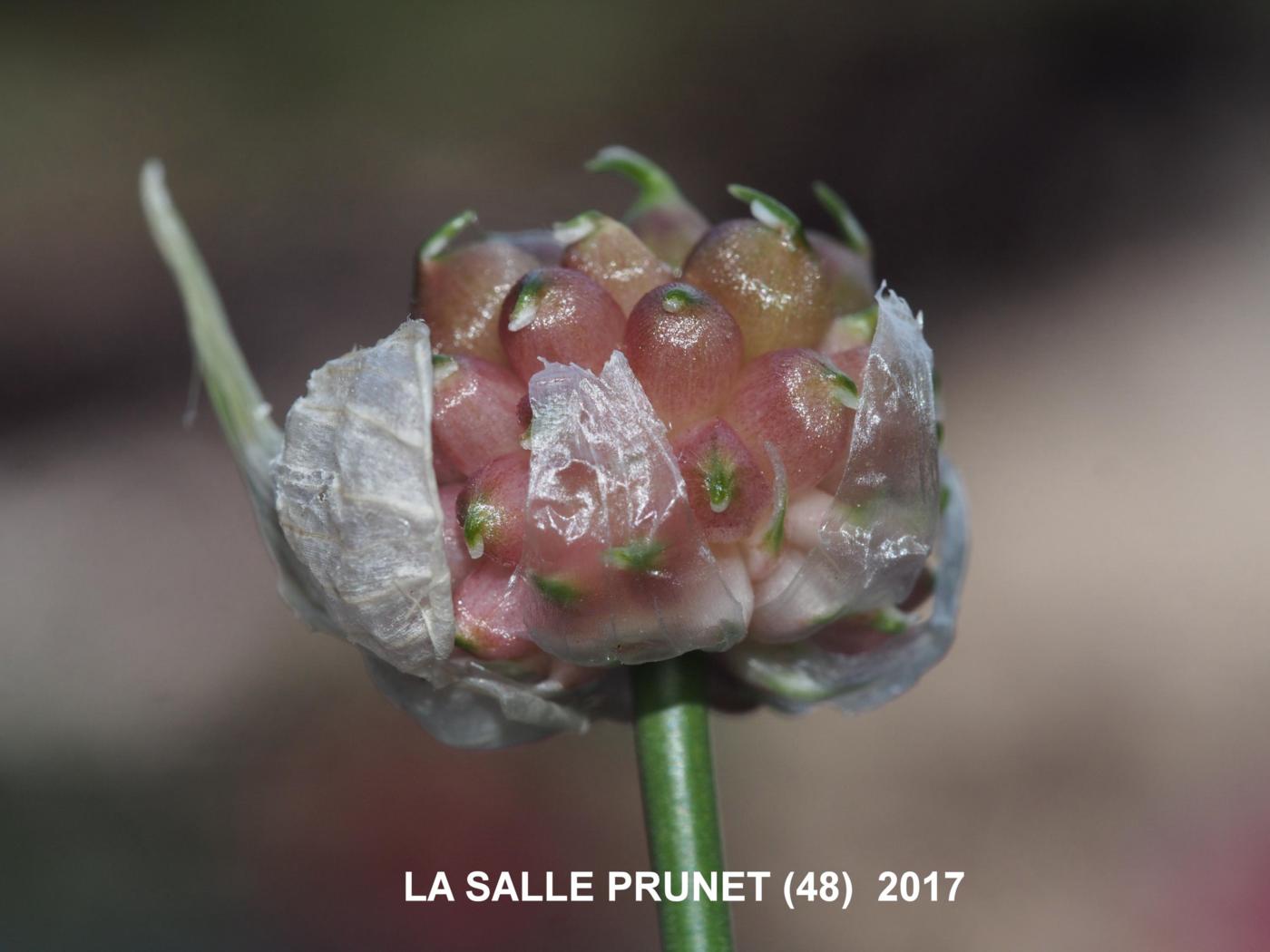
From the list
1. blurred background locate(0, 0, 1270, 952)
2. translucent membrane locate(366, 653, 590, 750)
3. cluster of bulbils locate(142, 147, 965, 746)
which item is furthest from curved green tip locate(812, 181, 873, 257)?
blurred background locate(0, 0, 1270, 952)

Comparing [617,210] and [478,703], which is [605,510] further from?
[617,210]

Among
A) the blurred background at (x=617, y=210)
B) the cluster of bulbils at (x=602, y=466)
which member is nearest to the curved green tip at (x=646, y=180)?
the cluster of bulbils at (x=602, y=466)

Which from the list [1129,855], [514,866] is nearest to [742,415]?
[514,866]

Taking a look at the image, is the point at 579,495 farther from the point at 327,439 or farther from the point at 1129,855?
the point at 1129,855

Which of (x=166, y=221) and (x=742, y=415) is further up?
(x=166, y=221)

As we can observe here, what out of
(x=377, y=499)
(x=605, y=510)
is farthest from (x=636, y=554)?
(x=377, y=499)

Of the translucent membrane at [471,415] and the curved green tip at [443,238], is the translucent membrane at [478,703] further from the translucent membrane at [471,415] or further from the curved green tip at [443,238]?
the curved green tip at [443,238]
